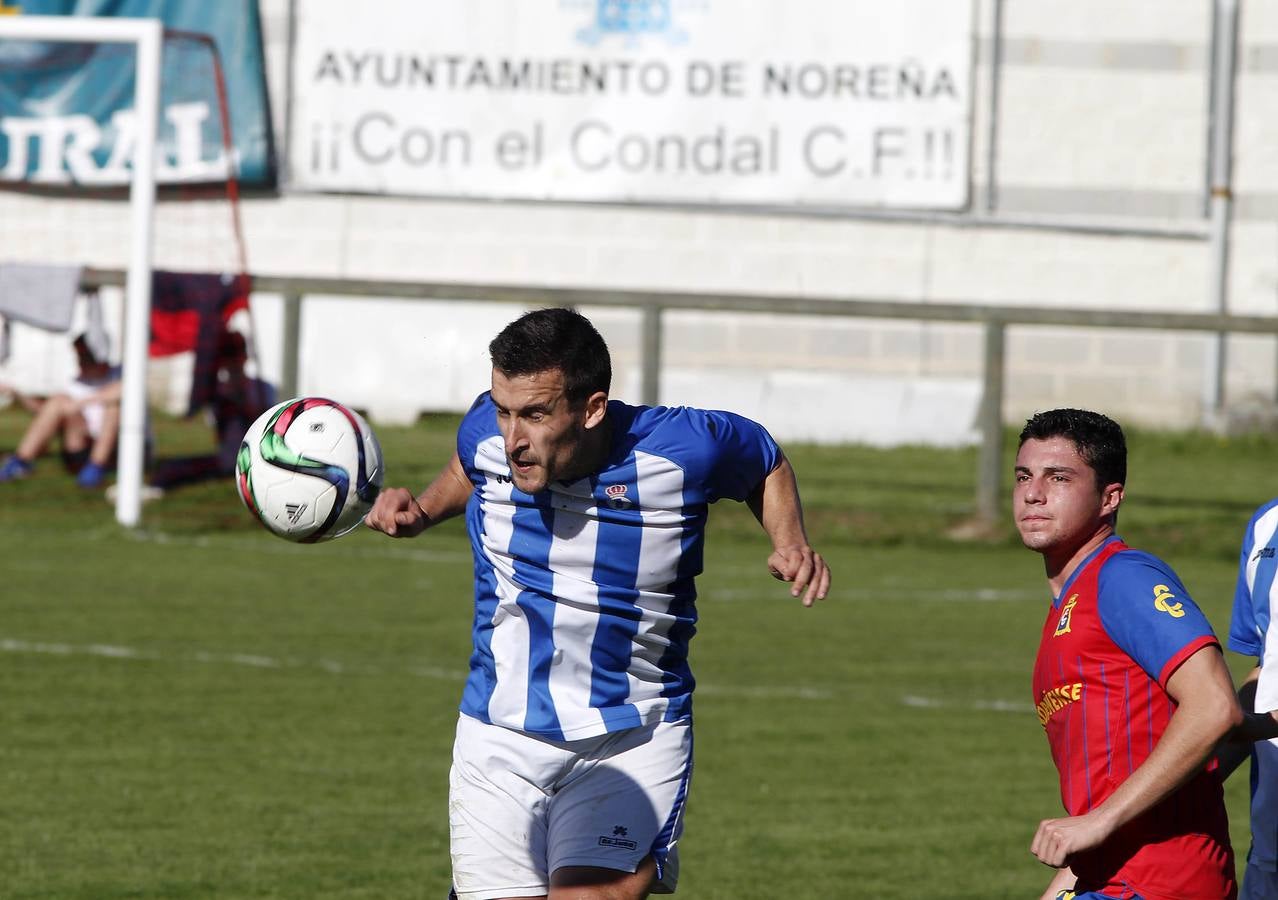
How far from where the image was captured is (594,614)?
4484 millimetres

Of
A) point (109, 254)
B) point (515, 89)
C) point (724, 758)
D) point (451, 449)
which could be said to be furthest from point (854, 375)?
point (724, 758)

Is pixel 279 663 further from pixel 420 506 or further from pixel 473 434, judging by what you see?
pixel 473 434

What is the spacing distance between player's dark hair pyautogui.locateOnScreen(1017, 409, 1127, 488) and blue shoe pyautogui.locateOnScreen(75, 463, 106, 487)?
11.2 meters

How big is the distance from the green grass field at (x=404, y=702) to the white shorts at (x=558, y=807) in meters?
1.65

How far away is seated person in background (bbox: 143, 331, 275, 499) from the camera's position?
575 inches

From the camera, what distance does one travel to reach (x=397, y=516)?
181 inches

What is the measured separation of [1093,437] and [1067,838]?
844 millimetres

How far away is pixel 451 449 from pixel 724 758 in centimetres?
784

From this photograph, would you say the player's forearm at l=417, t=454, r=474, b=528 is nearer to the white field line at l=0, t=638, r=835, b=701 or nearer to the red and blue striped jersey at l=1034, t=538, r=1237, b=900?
the red and blue striped jersey at l=1034, t=538, r=1237, b=900

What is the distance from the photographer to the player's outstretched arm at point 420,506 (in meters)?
4.61

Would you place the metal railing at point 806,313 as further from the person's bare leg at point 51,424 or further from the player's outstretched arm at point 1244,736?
the player's outstretched arm at point 1244,736

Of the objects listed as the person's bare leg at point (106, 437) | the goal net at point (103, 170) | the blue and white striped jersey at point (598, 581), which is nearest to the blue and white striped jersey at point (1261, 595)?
the blue and white striped jersey at point (598, 581)

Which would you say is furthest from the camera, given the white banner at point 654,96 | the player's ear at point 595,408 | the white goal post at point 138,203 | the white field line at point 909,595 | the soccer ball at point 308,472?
the white banner at point 654,96

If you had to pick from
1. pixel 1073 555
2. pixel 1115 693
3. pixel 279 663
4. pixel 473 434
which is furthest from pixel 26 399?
pixel 1115 693
